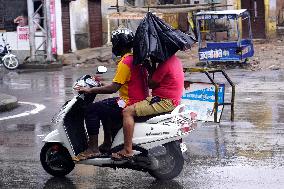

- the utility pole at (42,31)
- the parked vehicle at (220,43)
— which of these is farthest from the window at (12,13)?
the parked vehicle at (220,43)

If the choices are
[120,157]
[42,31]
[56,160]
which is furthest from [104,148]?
[42,31]

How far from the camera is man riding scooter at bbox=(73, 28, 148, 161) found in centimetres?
716

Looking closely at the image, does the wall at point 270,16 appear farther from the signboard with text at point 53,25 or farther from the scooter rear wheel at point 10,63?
the scooter rear wheel at point 10,63

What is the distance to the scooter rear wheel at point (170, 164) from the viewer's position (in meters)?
7.24

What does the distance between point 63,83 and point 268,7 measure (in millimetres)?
18275

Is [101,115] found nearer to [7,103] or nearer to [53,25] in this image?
[7,103]

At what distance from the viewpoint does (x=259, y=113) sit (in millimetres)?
12227

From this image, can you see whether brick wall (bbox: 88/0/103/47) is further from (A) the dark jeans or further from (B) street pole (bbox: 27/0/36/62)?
(A) the dark jeans

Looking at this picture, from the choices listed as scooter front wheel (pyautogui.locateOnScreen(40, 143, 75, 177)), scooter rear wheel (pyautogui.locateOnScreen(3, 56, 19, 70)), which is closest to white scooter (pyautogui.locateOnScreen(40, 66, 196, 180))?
scooter front wheel (pyautogui.locateOnScreen(40, 143, 75, 177))

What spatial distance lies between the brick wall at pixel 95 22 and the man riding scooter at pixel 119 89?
22.8m

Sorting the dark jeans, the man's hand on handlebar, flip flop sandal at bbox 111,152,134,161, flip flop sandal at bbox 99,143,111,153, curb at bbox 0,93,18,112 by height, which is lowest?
curb at bbox 0,93,18,112

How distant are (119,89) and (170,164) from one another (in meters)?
1.03

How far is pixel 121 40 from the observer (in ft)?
23.8

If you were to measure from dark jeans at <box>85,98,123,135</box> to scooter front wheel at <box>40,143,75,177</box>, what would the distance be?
0.52 m
